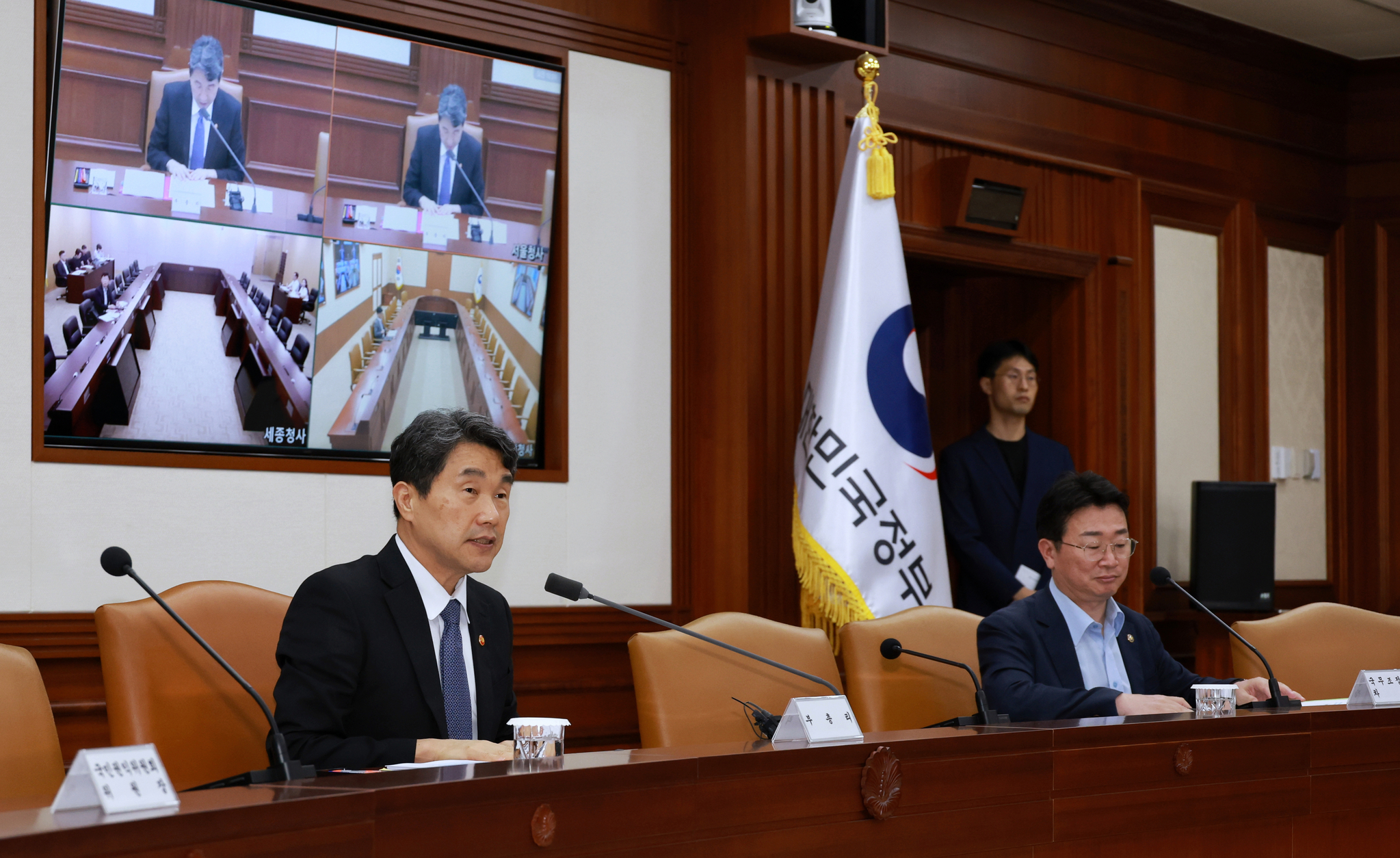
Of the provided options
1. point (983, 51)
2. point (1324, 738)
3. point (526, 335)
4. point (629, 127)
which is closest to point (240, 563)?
point (526, 335)

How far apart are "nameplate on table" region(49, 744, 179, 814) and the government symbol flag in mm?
2617

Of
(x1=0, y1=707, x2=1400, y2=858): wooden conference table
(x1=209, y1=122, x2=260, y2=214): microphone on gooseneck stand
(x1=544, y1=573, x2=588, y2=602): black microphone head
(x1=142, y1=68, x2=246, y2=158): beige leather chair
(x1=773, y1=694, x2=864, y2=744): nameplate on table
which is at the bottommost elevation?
(x1=0, y1=707, x2=1400, y2=858): wooden conference table

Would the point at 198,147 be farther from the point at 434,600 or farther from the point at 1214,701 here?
the point at 1214,701

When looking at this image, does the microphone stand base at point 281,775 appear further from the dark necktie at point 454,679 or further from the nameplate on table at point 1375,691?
the nameplate on table at point 1375,691

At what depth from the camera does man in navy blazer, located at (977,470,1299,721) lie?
3.03 metres

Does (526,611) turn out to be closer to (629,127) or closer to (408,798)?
(629,127)

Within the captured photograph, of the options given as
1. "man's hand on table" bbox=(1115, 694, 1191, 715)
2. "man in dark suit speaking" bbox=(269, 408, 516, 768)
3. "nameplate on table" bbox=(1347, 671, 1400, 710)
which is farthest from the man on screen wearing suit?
"nameplate on table" bbox=(1347, 671, 1400, 710)

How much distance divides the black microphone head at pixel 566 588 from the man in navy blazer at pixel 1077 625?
0.98 meters

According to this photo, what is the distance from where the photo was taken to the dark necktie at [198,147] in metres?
3.38

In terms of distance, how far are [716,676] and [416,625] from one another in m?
0.74

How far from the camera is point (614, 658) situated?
4.11 meters

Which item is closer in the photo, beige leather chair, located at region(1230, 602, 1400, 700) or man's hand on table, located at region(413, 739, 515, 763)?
man's hand on table, located at region(413, 739, 515, 763)

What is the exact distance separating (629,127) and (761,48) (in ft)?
1.47

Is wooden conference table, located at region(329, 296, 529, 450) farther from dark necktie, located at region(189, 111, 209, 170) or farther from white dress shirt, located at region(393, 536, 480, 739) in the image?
white dress shirt, located at region(393, 536, 480, 739)
